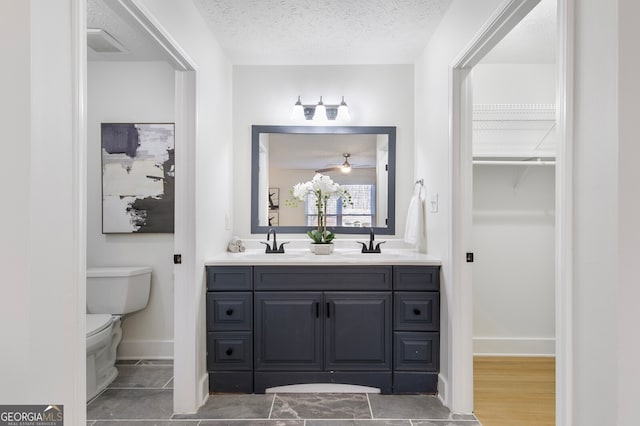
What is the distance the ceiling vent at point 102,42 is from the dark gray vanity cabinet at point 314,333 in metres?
1.77

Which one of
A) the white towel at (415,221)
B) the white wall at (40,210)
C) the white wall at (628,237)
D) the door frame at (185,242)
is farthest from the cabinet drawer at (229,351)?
the white wall at (628,237)

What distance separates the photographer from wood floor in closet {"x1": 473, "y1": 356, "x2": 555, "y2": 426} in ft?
7.13

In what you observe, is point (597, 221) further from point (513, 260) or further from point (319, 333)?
point (513, 260)

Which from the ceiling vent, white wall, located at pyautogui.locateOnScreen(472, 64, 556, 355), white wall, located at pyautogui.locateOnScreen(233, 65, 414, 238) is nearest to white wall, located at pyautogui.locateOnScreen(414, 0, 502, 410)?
white wall, located at pyautogui.locateOnScreen(233, 65, 414, 238)

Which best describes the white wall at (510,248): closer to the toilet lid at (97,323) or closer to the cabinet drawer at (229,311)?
the cabinet drawer at (229,311)

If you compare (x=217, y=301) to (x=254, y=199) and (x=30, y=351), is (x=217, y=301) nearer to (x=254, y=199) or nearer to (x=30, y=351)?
(x=254, y=199)

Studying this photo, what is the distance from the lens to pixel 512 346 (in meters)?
3.07

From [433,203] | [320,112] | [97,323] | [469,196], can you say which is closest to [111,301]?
[97,323]

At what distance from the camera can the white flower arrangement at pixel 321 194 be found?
9.46ft

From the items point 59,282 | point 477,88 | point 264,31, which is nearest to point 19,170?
point 59,282

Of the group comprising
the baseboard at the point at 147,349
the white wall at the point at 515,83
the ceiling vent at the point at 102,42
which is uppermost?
the ceiling vent at the point at 102,42

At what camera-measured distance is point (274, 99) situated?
10.3 ft

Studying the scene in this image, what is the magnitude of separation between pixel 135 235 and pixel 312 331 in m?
1.67

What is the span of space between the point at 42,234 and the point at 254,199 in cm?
207
